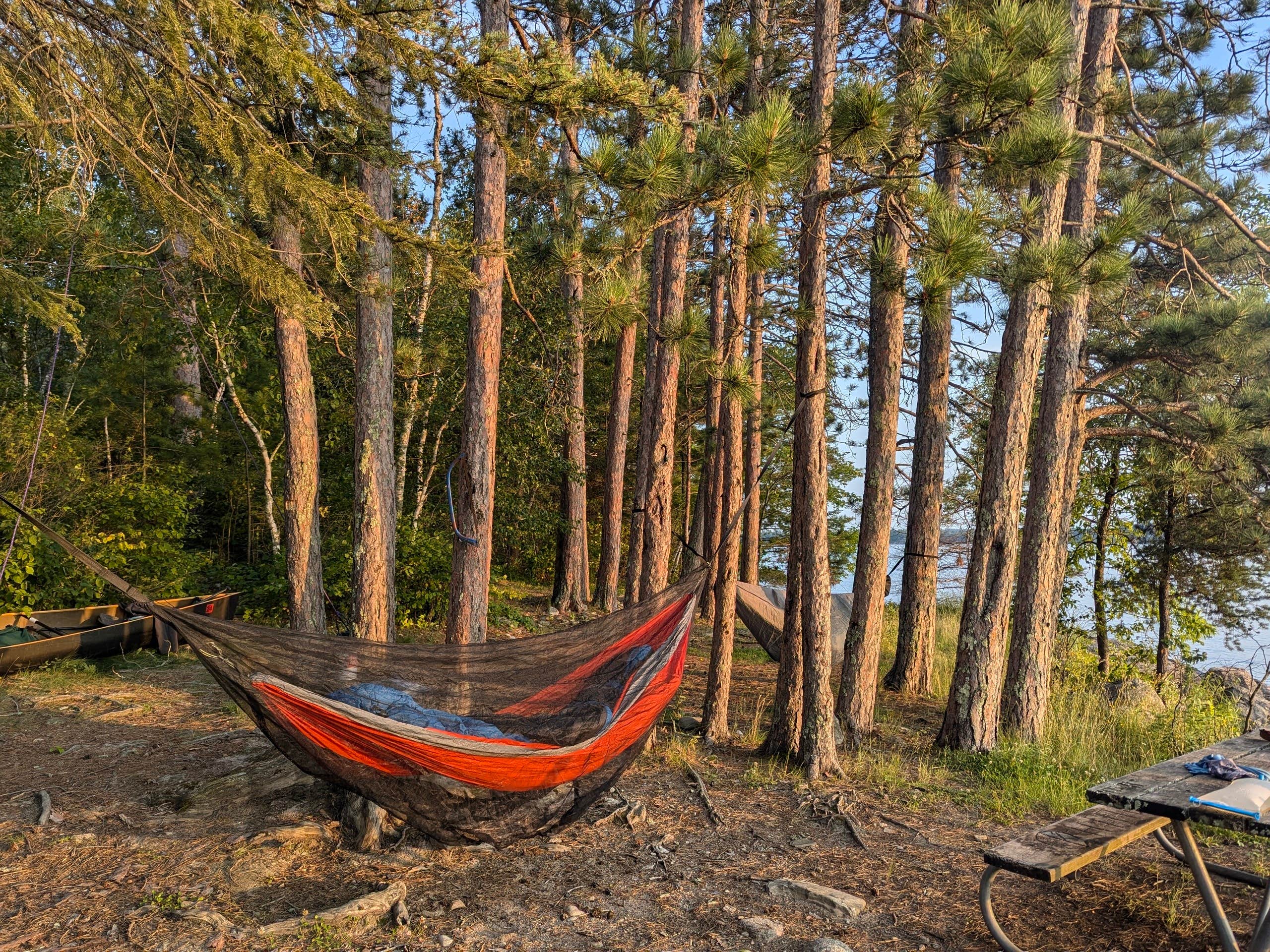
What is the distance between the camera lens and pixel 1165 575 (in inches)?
312

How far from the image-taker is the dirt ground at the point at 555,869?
236cm

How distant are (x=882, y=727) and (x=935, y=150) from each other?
3.78m

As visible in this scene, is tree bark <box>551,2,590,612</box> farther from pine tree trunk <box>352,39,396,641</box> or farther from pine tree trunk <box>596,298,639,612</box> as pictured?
pine tree trunk <box>352,39,396,641</box>

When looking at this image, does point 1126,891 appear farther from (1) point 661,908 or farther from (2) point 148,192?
(2) point 148,192

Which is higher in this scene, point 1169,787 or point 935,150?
point 935,150

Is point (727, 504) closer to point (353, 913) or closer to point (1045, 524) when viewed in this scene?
point (1045, 524)

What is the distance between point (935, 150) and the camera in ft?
18.7

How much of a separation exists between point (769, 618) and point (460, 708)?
428 centimetres

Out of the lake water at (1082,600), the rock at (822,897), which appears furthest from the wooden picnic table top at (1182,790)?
the lake water at (1082,600)

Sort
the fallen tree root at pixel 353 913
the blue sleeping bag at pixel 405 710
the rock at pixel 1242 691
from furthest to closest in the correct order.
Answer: the rock at pixel 1242 691, the blue sleeping bag at pixel 405 710, the fallen tree root at pixel 353 913

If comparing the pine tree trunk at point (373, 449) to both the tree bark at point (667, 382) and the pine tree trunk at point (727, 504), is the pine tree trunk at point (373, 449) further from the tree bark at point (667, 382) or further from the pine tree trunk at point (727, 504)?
Result: the pine tree trunk at point (727, 504)

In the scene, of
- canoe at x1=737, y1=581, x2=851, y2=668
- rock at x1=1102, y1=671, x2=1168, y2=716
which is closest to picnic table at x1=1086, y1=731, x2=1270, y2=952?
rock at x1=1102, y1=671, x2=1168, y2=716

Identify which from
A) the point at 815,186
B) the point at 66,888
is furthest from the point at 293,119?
the point at 66,888

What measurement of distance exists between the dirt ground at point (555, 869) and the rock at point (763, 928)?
2 cm
